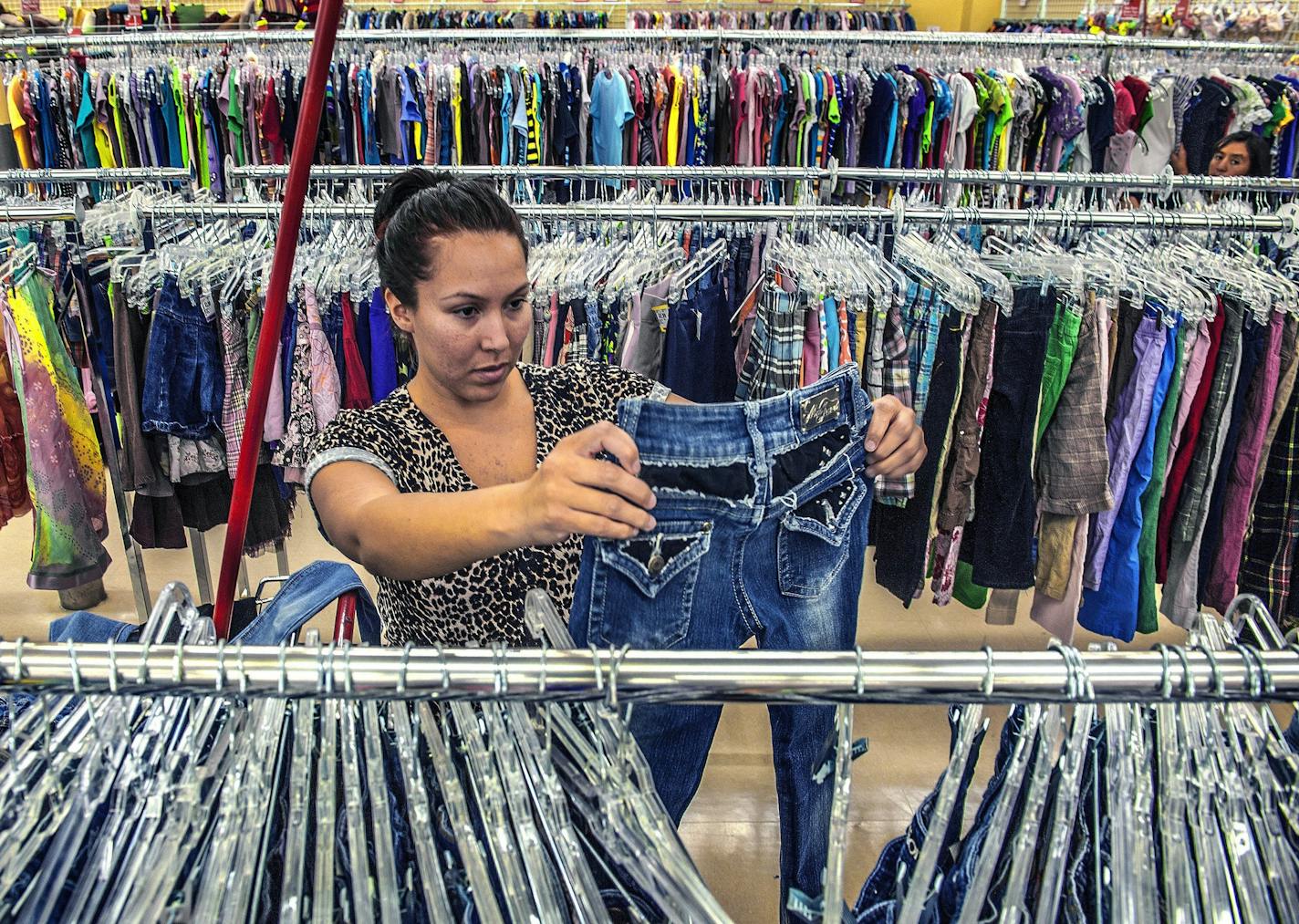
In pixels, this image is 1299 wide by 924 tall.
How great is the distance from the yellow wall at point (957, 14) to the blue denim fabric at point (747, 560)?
761 centimetres

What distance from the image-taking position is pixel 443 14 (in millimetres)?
6699

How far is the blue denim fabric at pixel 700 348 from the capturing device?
2314 mm

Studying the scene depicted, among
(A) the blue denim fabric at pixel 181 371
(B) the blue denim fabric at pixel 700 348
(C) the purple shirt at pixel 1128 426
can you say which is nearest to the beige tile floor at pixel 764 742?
(C) the purple shirt at pixel 1128 426

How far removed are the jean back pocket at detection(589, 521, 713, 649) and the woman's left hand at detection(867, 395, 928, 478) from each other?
24 cm

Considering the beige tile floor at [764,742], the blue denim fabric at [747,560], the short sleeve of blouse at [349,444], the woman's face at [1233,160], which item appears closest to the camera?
the blue denim fabric at [747,560]

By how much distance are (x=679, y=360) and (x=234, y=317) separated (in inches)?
48.1

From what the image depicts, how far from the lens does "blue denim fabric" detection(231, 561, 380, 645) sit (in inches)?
40.4

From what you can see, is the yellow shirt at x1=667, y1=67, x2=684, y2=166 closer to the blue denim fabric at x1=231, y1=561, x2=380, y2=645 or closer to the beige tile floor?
the beige tile floor

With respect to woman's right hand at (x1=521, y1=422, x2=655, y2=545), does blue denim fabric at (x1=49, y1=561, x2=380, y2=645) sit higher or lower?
lower

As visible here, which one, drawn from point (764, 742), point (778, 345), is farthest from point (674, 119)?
point (764, 742)

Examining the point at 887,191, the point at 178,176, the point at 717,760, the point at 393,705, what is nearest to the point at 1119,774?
the point at 393,705

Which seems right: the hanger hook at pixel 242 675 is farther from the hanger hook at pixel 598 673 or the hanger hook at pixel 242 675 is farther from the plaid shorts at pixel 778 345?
the plaid shorts at pixel 778 345

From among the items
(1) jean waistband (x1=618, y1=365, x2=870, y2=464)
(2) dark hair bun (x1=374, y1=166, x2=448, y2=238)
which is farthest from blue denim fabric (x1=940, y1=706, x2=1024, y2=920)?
(2) dark hair bun (x1=374, y1=166, x2=448, y2=238)

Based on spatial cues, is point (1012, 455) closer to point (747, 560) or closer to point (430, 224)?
point (747, 560)
